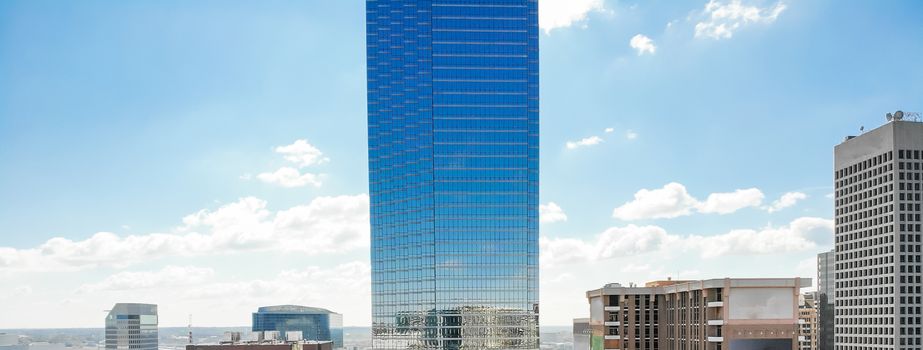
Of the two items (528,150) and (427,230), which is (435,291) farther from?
(528,150)

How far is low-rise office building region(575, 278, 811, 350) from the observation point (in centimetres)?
13188

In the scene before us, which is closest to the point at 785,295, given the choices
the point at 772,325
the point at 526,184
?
the point at 772,325

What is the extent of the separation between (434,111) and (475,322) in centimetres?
4934

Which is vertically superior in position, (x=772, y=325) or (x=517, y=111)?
(x=517, y=111)

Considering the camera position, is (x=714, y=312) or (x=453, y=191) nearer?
(x=714, y=312)

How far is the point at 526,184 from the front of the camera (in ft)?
649

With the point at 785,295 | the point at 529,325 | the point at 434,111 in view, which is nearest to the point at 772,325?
the point at 785,295

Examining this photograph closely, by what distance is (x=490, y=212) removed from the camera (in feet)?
651

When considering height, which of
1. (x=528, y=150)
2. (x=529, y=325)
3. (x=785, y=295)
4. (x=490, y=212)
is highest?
(x=528, y=150)

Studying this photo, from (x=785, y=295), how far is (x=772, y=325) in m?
4.98

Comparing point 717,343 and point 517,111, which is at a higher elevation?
point 517,111

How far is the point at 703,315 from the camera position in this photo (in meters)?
141

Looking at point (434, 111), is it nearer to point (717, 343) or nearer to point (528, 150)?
point (528, 150)

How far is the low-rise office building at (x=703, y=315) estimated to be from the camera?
132 metres
